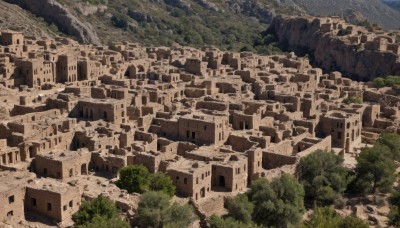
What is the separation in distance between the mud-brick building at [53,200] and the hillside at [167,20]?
267 ft

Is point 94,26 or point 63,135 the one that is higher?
point 94,26

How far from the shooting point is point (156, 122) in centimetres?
5475

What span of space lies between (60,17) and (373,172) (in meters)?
85.3

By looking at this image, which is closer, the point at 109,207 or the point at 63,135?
the point at 109,207

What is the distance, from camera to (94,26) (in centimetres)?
13100

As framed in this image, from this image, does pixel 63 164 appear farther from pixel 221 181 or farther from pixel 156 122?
pixel 156 122

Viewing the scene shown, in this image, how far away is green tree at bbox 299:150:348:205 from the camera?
152ft

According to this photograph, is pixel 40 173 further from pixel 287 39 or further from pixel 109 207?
pixel 287 39

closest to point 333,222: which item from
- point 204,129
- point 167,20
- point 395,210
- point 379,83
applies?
point 395,210

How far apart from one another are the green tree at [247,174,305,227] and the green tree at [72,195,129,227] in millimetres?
9976

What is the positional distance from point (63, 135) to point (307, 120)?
22815 millimetres

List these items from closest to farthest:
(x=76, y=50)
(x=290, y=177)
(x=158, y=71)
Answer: (x=290, y=177) < (x=158, y=71) < (x=76, y=50)

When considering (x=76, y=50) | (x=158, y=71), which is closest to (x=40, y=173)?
(x=158, y=71)

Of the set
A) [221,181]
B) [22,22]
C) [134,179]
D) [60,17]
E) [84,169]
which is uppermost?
[60,17]
